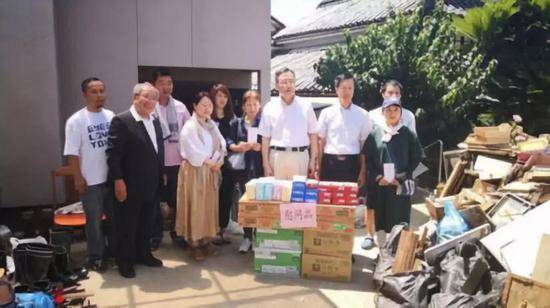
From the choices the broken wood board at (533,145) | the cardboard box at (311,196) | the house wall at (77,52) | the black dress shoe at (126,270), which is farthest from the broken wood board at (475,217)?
the house wall at (77,52)

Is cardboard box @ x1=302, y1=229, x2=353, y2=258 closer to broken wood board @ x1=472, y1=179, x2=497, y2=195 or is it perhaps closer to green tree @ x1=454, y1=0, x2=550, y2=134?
broken wood board @ x1=472, y1=179, x2=497, y2=195

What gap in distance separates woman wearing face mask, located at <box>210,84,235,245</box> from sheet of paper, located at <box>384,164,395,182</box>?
1685mm

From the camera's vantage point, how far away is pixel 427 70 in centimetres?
808


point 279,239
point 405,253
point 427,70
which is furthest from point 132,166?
point 427,70

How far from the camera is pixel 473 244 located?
11.9ft

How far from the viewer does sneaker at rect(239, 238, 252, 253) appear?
4.80m

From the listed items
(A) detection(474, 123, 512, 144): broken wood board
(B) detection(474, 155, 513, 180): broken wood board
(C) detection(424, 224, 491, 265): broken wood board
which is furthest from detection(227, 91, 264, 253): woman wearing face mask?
(A) detection(474, 123, 512, 144): broken wood board

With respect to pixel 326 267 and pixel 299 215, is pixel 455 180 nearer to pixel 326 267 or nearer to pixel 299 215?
pixel 326 267

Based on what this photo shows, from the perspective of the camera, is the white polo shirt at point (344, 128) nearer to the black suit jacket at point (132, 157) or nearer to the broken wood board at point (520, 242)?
the broken wood board at point (520, 242)

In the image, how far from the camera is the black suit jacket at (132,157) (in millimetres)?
3881

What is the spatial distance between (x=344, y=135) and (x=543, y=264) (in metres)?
2.13

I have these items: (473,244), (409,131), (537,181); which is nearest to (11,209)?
(409,131)

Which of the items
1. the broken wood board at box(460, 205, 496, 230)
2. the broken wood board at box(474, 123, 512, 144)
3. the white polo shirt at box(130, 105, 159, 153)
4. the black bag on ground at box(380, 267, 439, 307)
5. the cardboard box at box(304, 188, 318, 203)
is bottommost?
the black bag on ground at box(380, 267, 439, 307)

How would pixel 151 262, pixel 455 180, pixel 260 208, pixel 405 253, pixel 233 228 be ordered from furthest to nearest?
pixel 455 180, pixel 233 228, pixel 151 262, pixel 260 208, pixel 405 253
